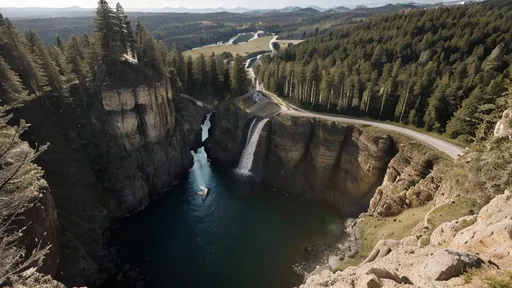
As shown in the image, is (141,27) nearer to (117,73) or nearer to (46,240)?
(117,73)

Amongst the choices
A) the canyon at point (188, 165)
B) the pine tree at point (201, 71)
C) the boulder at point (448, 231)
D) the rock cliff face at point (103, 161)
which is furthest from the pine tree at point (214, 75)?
the boulder at point (448, 231)

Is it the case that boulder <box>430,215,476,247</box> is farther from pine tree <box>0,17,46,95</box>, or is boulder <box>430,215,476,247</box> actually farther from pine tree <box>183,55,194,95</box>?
pine tree <box>183,55,194,95</box>

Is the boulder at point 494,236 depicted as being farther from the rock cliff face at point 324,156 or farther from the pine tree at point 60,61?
the pine tree at point 60,61

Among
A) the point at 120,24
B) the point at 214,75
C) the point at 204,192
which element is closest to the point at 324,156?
the point at 204,192

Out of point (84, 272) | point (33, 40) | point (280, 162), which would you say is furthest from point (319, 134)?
point (33, 40)

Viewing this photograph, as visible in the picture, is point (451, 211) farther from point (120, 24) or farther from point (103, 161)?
point (120, 24)

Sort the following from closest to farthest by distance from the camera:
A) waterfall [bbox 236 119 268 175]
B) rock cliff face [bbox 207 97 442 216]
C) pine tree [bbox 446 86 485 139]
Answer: pine tree [bbox 446 86 485 139], rock cliff face [bbox 207 97 442 216], waterfall [bbox 236 119 268 175]

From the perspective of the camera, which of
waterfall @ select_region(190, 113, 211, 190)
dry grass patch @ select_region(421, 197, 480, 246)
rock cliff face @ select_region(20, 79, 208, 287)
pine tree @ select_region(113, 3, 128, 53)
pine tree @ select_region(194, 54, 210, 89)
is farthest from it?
pine tree @ select_region(194, 54, 210, 89)

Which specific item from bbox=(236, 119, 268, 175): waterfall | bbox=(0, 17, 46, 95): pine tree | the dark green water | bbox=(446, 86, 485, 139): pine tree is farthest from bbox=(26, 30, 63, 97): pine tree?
bbox=(446, 86, 485, 139): pine tree

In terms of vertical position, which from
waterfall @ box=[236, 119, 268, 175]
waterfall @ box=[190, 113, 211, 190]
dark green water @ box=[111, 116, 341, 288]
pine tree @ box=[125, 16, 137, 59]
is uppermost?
pine tree @ box=[125, 16, 137, 59]
